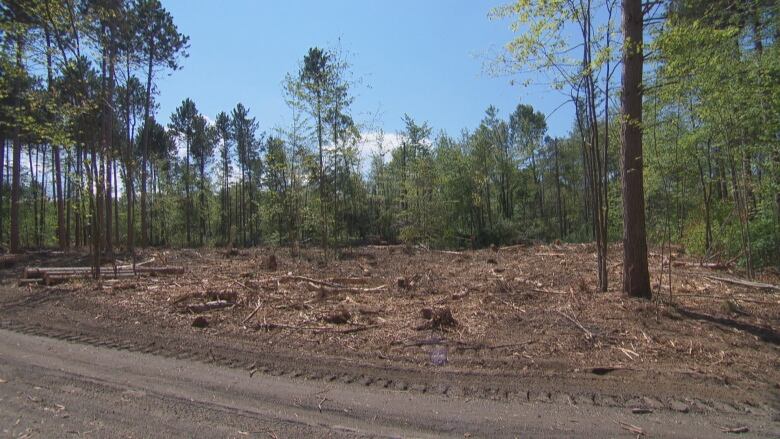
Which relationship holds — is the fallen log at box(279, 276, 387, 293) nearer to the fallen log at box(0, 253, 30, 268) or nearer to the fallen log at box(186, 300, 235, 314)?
the fallen log at box(186, 300, 235, 314)

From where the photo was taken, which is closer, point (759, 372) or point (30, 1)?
point (759, 372)

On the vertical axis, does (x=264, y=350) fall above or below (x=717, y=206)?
below

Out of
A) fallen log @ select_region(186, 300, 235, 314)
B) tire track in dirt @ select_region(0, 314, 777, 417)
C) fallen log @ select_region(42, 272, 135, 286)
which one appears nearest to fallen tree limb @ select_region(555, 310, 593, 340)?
tire track in dirt @ select_region(0, 314, 777, 417)

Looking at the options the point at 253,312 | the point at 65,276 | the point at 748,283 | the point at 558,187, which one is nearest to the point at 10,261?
the point at 65,276

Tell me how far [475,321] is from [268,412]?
366 centimetres

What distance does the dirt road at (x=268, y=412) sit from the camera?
3598mm

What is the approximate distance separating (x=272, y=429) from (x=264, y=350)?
2.14 metres

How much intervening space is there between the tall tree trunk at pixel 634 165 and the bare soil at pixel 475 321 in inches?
15.9

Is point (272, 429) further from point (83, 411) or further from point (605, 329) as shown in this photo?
point (605, 329)

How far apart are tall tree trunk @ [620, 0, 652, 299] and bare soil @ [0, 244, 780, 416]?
1.32 feet

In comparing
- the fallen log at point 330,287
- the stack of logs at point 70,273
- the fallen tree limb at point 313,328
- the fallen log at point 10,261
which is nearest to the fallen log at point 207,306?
the fallen tree limb at point 313,328

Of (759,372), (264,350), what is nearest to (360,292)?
(264,350)

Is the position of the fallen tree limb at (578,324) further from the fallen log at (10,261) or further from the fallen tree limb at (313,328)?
the fallen log at (10,261)

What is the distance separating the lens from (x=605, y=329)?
611 centimetres
